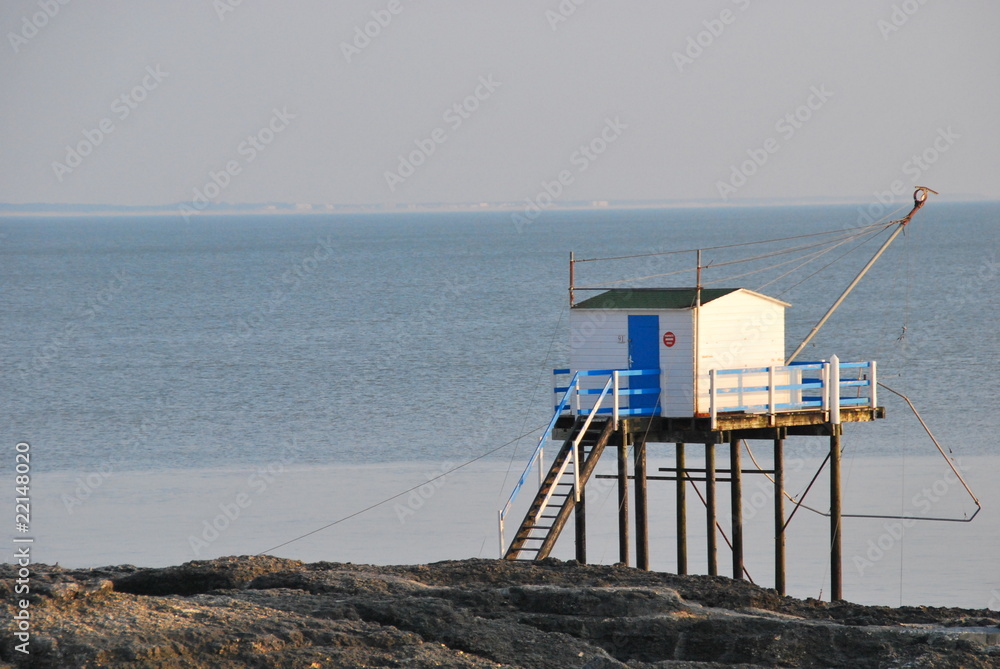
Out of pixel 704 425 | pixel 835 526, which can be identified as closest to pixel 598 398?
pixel 704 425

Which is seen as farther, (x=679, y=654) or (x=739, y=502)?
(x=739, y=502)

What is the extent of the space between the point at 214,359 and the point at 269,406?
15.5 metres

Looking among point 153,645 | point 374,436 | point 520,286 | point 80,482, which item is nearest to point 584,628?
point 153,645

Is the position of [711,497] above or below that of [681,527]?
above

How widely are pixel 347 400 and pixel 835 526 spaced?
28286 mm

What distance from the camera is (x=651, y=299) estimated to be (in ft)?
70.2

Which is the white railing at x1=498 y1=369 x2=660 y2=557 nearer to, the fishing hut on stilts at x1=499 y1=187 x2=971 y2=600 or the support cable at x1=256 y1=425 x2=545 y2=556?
the fishing hut on stilts at x1=499 y1=187 x2=971 y2=600

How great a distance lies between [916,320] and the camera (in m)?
72.2

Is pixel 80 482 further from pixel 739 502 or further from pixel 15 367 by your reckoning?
pixel 15 367

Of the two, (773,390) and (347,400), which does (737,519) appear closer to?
(773,390)

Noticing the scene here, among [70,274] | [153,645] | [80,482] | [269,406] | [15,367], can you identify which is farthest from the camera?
[70,274]
